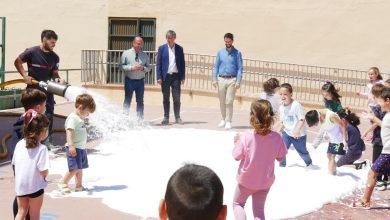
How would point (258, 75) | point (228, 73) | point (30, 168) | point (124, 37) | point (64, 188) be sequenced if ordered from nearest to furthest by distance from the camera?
1. point (30, 168)
2. point (64, 188)
3. point (228, 73)
4. point (258, 75)
5. point (124, 37)

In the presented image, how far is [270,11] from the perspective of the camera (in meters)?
17.1

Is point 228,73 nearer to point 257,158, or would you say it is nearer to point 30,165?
point 257,158

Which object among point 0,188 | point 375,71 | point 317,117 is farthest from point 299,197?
point 375,71

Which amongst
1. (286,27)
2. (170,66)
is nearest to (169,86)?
(170,66)

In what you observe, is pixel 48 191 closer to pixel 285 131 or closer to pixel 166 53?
pixel 285 131

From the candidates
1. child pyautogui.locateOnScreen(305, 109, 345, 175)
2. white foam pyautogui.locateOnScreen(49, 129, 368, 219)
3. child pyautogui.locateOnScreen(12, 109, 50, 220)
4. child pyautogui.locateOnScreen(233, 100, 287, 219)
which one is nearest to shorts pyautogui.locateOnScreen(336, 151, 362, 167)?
white foam pyautogui.locateOnScreen(49, 129, 368, 219)

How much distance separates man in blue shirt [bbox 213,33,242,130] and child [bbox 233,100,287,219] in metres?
6.27

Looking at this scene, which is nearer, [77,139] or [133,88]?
[77,139]

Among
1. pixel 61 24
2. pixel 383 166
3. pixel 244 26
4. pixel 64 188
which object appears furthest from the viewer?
pixel 61 24

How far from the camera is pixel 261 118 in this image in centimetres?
494

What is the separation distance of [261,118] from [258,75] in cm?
1208

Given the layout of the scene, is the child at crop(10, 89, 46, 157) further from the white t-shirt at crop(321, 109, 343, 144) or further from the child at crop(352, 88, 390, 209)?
the white t-shirt at crop(321, 109, 343, 144)

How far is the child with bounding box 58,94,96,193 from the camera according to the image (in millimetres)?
6227

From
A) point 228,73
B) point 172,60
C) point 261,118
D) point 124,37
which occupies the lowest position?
point 261,118
